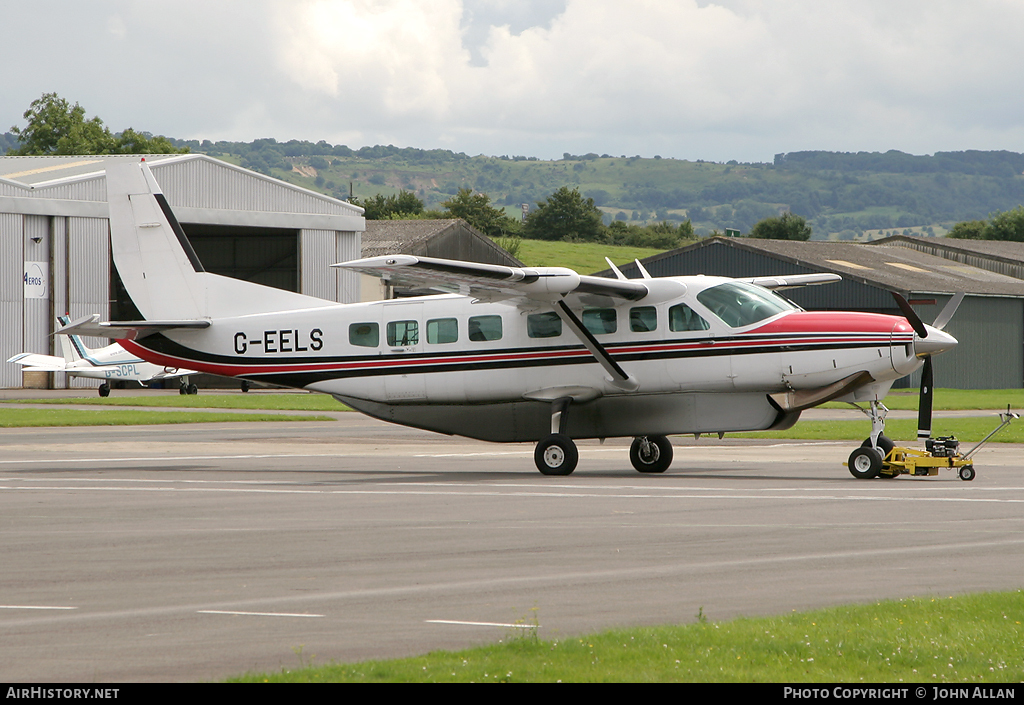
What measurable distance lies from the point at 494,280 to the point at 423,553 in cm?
818

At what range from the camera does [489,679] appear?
6332 millimetres

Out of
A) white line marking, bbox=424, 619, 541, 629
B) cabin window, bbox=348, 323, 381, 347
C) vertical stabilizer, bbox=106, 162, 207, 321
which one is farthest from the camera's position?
vertical stabilizer, bbox=106, 162, 207, 321

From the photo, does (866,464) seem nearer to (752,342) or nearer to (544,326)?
(752,342)

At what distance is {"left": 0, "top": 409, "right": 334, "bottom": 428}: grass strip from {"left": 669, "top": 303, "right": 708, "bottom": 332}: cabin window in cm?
1884

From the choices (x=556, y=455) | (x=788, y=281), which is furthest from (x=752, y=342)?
(x=788, y=281)

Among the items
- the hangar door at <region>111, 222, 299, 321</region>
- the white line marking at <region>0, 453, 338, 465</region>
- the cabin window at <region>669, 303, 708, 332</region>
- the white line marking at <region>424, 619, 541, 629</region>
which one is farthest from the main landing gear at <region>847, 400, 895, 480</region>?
the hangar door at <region>111, 222, 299, 321</region>

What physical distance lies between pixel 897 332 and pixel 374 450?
1198cm

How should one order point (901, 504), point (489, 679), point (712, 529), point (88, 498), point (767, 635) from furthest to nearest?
point (88, 498), point (901, 504), point (712, 529), point (767, 635), point (489, 679)

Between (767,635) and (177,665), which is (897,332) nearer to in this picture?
(767,635)

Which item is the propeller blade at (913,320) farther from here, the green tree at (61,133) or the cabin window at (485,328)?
the green tree at (61,133)

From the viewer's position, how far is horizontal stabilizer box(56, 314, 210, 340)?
2175 cm

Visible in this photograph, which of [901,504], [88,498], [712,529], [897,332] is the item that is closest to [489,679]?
[712,529]

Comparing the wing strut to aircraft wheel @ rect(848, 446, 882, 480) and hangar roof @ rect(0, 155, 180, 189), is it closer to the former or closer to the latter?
aircraft wheel @ rect(848, 446, 882, 480)

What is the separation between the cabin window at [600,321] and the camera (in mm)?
20531
